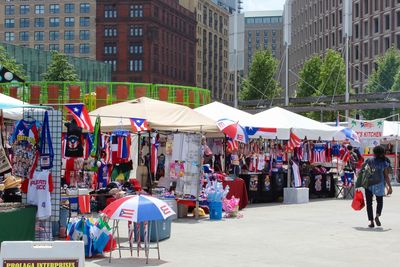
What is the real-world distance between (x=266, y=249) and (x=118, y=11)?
361 ft

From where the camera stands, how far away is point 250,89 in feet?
236

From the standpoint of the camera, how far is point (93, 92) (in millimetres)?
40469

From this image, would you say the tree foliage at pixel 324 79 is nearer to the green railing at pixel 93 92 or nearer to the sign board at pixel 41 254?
the green railing at pixel 93 92

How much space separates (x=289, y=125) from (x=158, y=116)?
5365 millimetres

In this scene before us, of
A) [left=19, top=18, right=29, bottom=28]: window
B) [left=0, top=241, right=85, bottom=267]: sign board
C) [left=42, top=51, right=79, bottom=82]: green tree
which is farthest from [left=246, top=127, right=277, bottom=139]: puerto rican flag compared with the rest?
[left=19, top=18, right=29, bottom=28]: window

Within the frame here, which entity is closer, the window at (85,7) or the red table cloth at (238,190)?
the red table cloth at (238,190)

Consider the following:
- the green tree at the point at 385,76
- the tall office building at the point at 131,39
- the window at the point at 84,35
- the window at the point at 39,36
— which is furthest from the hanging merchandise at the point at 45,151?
the window at the point at 39,36

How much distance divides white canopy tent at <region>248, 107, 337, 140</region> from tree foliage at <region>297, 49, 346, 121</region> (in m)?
43.7

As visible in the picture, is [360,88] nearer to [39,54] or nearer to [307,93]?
[307,93]

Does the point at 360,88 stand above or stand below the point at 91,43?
below

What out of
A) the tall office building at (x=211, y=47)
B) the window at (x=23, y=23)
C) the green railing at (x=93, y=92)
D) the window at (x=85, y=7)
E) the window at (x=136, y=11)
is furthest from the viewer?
the tall office building at (x=211, y=47)

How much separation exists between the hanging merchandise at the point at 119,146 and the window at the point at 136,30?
101 meters

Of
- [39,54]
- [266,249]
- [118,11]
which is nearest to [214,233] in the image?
[266,249]

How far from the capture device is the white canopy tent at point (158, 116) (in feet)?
55.8
